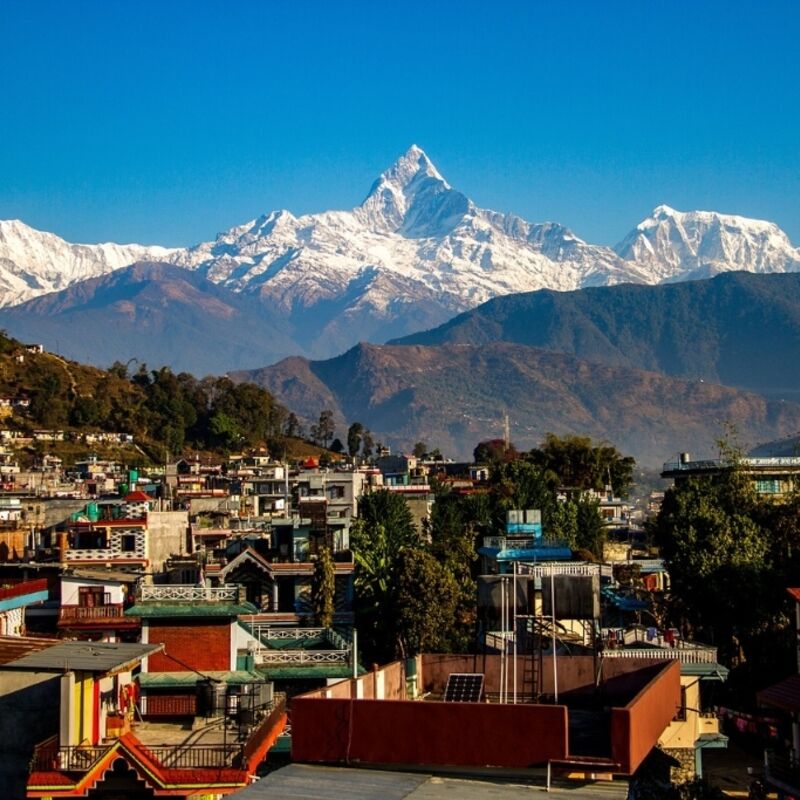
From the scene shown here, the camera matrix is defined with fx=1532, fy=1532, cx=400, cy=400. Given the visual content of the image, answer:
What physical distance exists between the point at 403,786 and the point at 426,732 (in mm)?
787

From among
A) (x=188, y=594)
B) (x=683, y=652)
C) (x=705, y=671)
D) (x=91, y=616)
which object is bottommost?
(x=705, y=671)

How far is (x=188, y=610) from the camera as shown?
34.9 metres

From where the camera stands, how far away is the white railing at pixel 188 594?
35250mm

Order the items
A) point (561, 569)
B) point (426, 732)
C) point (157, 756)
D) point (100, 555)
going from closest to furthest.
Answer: point (426, 732), point (157, 756), point (561, 569), point (100, 555)

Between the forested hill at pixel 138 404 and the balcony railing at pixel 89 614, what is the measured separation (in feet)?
379

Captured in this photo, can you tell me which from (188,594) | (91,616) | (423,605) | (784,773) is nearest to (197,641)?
(188,594)

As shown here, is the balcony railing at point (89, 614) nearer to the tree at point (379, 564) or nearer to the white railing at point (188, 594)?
the white railing at point (188, 594)

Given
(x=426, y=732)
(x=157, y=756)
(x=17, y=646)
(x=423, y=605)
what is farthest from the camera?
(x=423, y=605)

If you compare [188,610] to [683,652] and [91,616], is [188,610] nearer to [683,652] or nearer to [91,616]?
[91,616]

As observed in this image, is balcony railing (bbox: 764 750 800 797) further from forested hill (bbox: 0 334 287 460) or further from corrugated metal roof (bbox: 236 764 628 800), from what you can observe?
forested hill (bbox: 0 334 287 460)

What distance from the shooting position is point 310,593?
187 ft

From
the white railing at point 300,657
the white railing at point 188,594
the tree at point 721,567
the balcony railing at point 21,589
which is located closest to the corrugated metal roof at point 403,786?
the white railing at point 188,594

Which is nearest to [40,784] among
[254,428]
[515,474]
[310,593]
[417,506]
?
[310,593]

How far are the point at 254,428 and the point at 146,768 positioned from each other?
158 metres
